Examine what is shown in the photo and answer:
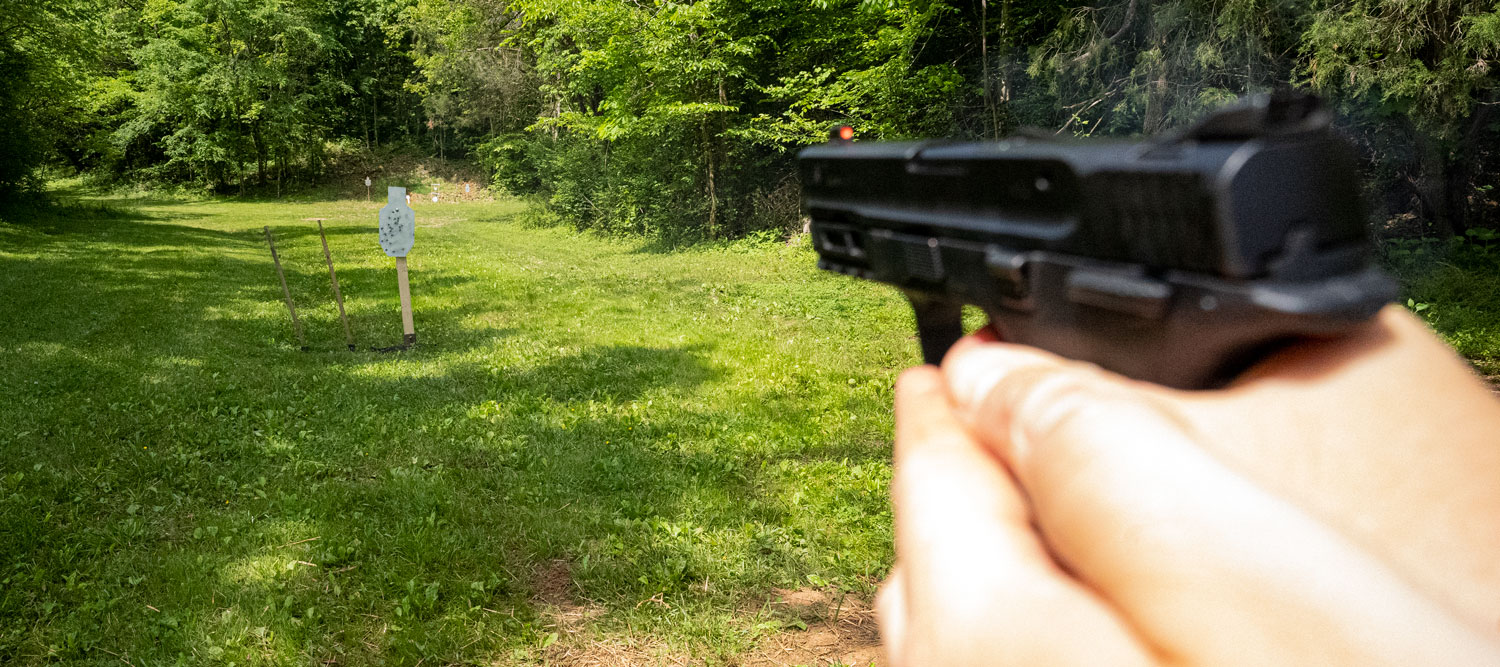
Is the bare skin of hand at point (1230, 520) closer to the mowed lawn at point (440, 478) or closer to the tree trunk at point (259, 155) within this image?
the mowed lawn at point (440, 478)

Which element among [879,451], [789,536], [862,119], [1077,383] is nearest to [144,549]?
[789,536]

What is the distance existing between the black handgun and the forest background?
185cm

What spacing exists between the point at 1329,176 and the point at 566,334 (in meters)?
10.1

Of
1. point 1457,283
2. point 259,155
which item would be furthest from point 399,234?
point 259,155

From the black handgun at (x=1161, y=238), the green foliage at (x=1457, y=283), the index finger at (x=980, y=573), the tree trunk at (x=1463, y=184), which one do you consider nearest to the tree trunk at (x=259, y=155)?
the green foliage at (x=1457, y=283)

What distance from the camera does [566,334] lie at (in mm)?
10562

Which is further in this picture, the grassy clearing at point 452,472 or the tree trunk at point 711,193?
the tree trunk at point 711,193

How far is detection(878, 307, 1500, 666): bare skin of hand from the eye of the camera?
0.63m

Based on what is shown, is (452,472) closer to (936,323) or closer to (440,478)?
(440,478)

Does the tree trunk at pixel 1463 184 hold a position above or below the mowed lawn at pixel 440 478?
above

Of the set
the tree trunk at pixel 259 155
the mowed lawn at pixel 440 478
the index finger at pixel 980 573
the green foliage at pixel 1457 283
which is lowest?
the mowed lawn at pixel 440 478

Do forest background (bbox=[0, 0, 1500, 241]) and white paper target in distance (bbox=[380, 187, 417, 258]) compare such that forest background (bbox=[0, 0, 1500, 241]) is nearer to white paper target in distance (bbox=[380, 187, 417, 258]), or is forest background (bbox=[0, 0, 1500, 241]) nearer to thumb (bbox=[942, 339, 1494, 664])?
thumb (bbox=[942, 339, 1494, 664])

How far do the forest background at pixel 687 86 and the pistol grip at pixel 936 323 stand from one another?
1713 millimetres

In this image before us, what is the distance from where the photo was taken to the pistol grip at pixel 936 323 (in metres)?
1.36
